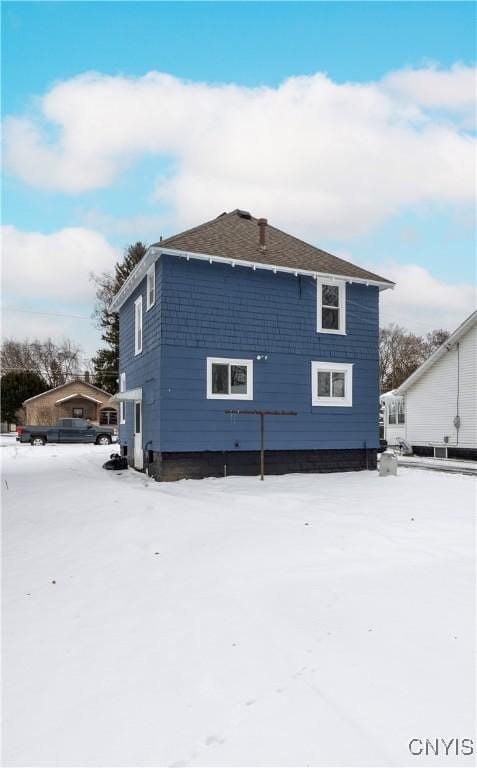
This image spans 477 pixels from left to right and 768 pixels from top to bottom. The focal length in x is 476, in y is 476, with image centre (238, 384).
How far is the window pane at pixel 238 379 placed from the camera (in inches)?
503

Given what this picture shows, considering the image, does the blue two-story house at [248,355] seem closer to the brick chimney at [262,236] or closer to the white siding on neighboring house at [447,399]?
the brick chimney at [262,236]

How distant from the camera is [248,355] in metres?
12.9

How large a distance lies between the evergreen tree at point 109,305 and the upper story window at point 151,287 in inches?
1051

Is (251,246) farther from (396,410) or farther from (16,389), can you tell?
(16,389)

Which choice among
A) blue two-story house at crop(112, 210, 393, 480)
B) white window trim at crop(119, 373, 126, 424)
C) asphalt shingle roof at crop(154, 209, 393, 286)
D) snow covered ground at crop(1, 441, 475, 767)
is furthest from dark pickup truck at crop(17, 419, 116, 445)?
snow covered ground at crop(1, 441, 475, 767)

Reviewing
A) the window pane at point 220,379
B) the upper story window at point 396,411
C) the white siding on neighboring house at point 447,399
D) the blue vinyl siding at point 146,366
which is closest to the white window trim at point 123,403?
the blue vinyl siding at point 146,366

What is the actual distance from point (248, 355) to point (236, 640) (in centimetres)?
988

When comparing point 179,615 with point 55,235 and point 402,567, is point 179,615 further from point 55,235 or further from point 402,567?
point 55,235

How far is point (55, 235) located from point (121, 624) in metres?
30.9

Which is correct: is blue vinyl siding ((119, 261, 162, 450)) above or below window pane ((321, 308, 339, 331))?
below

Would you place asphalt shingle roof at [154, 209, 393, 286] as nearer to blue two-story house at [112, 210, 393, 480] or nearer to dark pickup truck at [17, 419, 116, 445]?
blue two-story house at [112, 210, 393, 480]

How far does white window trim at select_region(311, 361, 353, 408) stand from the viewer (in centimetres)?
1375

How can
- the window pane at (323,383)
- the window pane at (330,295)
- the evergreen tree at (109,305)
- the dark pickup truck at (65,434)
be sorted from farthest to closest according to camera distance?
the evergreen tree at (109,305) < the dark pickup truck at (65,434) < the window pane at (330,295) < the window pane at (323,383)

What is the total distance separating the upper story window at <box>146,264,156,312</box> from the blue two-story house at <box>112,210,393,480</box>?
4 cm
